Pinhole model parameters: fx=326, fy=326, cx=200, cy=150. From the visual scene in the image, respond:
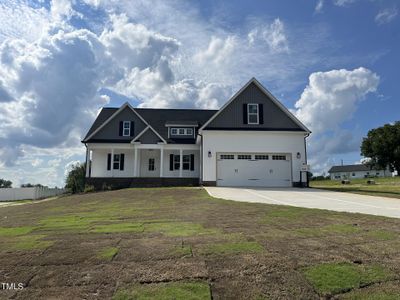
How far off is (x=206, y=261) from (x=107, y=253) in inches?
61.5

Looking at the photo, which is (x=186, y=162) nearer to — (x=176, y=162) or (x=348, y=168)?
(x=176, y=162)

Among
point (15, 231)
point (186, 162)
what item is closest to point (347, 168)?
point (186, 162)

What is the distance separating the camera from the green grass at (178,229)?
20.2 ft

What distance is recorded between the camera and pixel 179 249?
5094 millimetres

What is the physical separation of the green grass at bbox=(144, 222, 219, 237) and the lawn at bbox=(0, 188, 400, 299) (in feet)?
0.07

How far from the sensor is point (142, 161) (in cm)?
2773

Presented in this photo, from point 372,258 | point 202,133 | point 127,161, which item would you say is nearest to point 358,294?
point 372,258

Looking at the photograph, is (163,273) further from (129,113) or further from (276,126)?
(129,113)

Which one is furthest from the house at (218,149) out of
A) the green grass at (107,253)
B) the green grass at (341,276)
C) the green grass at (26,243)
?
the green grass at (341,276)

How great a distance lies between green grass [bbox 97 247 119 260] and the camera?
4801 mm

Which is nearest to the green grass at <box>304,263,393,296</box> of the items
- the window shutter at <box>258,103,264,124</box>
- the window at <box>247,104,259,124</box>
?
the window at <box>247,104,259,124</box>

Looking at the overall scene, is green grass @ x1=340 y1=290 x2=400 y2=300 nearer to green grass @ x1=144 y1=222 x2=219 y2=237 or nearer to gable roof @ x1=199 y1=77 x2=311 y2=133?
green grass @ x1=144 y1=222 x2=219 y2=237

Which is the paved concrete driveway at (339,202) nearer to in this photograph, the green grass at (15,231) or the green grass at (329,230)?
the green grass at (329,230)

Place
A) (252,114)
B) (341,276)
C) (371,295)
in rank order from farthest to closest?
(252,114) < (341,276) < (371,295)
